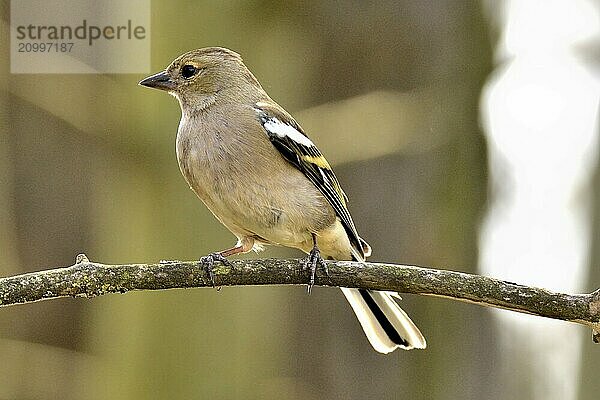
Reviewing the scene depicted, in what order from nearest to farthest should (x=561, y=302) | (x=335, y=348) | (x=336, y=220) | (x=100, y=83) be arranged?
(x=561, y=302) → (x=336, y=220) → (x=100, y=83) → (x=335, y=348)

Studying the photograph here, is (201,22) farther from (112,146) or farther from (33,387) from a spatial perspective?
(33,387)

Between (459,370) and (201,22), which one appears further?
(459,370)

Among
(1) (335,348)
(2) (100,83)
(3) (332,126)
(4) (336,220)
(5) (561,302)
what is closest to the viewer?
(5) (561,302)

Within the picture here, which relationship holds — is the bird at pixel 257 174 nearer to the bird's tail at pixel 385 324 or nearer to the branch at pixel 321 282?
the bird's tail at pixel 385 324

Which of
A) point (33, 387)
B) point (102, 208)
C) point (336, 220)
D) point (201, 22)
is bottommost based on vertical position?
point (33, 387)

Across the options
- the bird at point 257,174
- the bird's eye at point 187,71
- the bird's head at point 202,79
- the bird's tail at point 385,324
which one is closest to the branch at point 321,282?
the bird at point 257,174

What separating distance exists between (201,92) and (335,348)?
305cm

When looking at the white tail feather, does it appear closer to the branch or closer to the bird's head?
the branch

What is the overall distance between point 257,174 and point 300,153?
0.32 m

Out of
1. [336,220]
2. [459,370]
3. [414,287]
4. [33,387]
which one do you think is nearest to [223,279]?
[414,287]

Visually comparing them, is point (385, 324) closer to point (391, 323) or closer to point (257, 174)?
point (391, 323)

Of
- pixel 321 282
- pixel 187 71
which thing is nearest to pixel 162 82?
pixel 187 71

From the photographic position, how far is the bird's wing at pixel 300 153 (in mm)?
4184

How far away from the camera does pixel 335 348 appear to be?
6.89 metres
